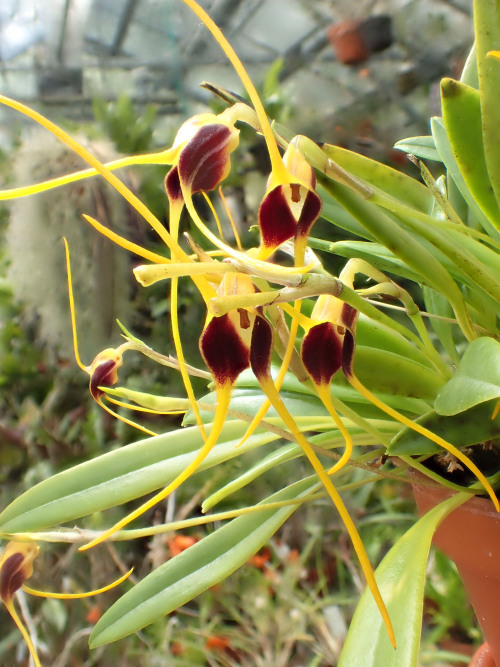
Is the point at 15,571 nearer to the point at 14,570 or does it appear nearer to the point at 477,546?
the point at 14,570

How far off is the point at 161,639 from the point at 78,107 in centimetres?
154

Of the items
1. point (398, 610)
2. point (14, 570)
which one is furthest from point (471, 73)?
point (14, 570)

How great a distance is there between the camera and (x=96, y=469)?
1.57ft

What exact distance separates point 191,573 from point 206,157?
13.4 inches

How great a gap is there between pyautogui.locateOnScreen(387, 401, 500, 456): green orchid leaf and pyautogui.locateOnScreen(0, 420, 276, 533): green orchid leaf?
0.51ft

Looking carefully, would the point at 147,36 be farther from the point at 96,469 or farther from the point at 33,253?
the point at 96,469

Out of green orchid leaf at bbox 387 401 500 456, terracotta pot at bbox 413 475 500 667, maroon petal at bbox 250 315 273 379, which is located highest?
maroon petal at bbox 250 315 273 379

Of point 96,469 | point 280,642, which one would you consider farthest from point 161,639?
point 96,469

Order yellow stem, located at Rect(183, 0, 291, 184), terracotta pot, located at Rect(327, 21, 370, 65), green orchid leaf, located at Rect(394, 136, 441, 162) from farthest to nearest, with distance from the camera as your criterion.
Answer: terracotta pot, located at Rect(327, 21, 370, 65), green orchid leaf, located at Rect(394, 136, 441, 162), yellow stem, located at Rect(183, 0, 291, 184)

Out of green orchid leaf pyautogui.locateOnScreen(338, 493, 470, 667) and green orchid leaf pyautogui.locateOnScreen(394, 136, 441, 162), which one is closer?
green orchid leaf pyautogui.locateOnScreen(338, 493, 470, 667)

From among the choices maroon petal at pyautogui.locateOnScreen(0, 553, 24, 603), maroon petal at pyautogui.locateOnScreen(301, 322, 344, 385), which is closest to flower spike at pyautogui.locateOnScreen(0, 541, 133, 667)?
maroon petal at pyautogui.locateOnScreen(0, 553, 24, 603)

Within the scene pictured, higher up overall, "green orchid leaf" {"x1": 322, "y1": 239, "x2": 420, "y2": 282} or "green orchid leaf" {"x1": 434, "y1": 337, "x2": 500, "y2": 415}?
"green orchid leaf" {"x1": 322, "y1": 239, "x2": 420, "y2": 282}

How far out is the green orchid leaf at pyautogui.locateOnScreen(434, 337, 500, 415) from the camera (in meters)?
0.31

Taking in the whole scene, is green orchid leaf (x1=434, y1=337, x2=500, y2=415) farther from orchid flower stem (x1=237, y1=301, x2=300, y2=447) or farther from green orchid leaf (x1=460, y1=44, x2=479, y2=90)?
green orchid leaf (x1=460, y1=44, x2=479, y2=90)
